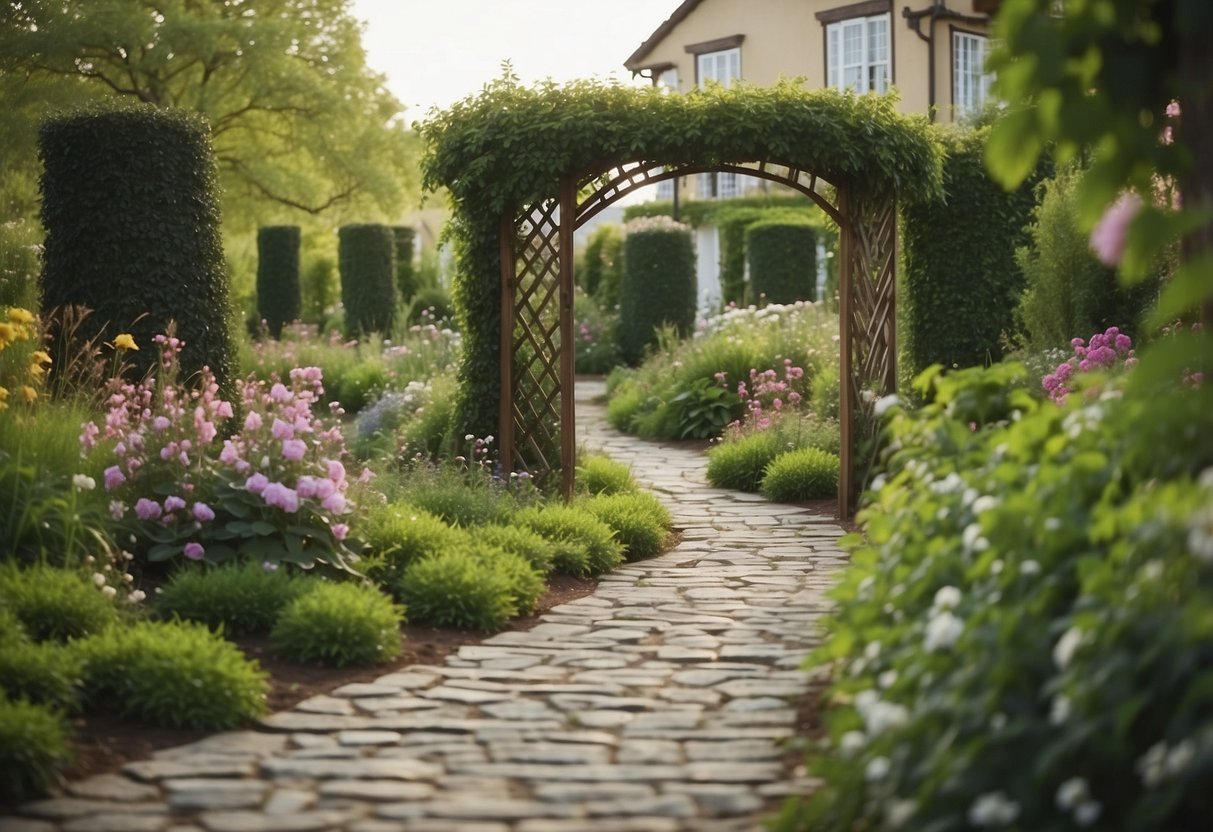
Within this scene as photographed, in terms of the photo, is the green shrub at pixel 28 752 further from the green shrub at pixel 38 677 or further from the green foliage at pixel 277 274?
the green foliage at pixel 277 274

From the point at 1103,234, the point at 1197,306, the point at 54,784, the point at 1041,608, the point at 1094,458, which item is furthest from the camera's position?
the point at 1197,306

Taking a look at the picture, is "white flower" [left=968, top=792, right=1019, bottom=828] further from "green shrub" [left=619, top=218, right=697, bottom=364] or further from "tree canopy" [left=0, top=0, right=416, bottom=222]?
"tree canopy" [left=0, top=0, right=416, bottom=222]

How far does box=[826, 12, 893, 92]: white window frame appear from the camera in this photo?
77.4 ft

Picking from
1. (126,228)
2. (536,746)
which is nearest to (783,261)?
(126,228)

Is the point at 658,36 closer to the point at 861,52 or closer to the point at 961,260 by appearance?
the point at 861,52

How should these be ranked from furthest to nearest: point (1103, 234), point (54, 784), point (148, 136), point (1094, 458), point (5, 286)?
1. point (5, 286)
2. point (148, 136)
3. point (54, 784)
4. point (1094, 458)
5. point (1103, 234)

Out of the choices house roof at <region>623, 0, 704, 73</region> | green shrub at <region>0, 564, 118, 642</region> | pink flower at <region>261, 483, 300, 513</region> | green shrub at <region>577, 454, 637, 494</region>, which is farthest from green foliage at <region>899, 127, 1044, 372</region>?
house roof at <region>623, 0, 704, 73</region>

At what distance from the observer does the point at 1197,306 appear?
9.11m

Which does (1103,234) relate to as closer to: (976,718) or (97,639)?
(976,718)

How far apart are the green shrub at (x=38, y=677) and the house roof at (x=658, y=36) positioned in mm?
23207

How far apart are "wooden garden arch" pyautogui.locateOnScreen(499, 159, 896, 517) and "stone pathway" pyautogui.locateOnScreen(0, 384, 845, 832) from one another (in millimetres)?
2809

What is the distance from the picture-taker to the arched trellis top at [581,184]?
9.23m

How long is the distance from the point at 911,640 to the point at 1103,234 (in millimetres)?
1410

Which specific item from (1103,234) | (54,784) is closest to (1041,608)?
(1103,234)
